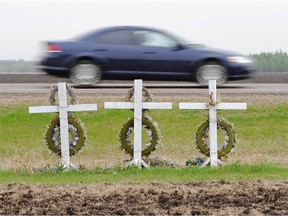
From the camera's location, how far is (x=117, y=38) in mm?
17031

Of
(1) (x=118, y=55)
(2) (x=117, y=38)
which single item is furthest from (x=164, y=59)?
(2) (x=117, y=38)

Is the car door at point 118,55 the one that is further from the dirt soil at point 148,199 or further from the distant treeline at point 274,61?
the distant treeline at point 274,61

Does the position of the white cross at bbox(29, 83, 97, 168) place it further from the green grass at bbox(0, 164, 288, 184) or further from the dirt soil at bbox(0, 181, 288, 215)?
the dirt soil at bbox(0, 181, 288, 215)

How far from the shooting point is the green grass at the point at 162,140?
1036 cm

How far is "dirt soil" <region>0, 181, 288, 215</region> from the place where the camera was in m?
7.17

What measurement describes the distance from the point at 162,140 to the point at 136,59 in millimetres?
2873

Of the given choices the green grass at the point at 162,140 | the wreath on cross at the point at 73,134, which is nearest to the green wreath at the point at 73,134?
the wreath on cross at the point at 73,134

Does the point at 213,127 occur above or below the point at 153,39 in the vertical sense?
below

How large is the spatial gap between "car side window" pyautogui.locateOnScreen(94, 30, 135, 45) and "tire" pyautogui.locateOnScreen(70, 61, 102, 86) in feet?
2.16

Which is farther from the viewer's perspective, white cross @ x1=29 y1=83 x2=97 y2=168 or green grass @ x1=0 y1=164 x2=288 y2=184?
white cross @ x1=29 y1=83 x2=97 y2=168

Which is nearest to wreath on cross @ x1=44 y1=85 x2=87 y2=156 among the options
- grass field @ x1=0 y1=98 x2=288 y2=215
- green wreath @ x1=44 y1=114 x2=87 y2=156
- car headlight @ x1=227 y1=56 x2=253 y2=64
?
green wreath @ x1=44 y1=114 x2=87 y2=156

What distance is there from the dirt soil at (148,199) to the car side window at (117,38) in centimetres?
857

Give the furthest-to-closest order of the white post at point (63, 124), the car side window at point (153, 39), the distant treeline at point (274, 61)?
the distant treeline at point (274, 61), the car side window at point (153, 39), the white post at point (63, 124)

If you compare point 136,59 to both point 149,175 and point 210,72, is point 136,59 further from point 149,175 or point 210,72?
point 149,175
